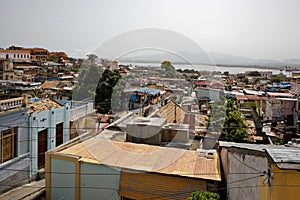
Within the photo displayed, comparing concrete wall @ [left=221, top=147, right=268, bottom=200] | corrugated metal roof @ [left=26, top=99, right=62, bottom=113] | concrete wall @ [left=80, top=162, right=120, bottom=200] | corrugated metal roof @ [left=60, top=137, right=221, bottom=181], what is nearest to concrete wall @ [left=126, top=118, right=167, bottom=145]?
corrugated metal roof @ [left=60, top=137, right=221, bottom=181]

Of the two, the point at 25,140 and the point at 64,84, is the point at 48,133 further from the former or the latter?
the point at 64,84

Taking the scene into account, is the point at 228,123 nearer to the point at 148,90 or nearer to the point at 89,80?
the point at 148,90

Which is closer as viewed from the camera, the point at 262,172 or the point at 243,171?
the point at 262,172

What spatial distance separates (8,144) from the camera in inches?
210

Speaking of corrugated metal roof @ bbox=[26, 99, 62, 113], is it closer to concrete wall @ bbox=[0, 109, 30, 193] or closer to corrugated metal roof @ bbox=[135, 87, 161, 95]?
concrete wall @ bbox=[0, 109, 30, 193]

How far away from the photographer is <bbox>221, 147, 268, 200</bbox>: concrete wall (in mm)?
2830

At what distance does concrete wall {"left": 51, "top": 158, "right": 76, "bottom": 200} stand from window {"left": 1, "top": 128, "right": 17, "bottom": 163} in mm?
1403

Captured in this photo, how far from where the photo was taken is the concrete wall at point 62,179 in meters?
4.34

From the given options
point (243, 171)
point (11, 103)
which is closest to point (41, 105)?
point (11, 103)

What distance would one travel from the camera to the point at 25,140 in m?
5.80

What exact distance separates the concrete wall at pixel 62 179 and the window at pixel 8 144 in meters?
1.40

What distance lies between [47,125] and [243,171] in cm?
494

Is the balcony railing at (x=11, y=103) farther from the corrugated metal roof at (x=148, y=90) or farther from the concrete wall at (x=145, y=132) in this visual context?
the corrugated metal roof at (x=148, y=90)

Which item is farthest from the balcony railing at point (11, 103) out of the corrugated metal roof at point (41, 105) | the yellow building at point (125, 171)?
the yellow building at point (125, 171)
